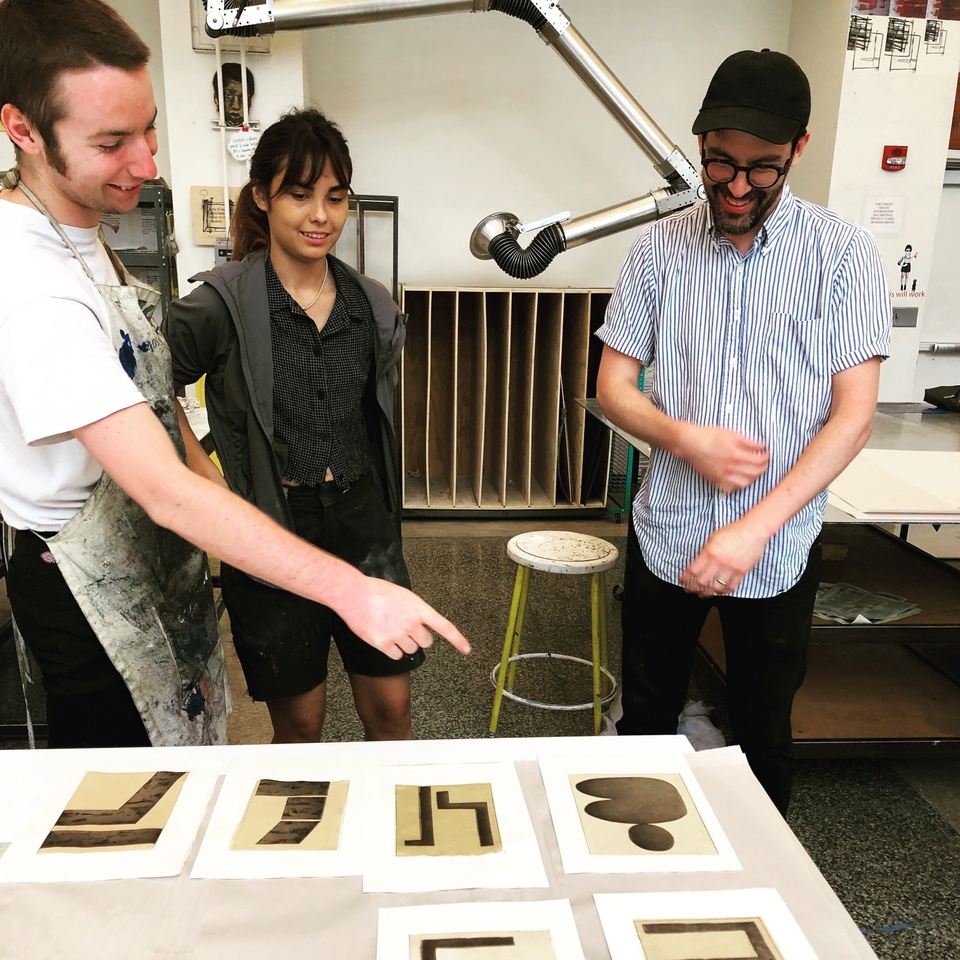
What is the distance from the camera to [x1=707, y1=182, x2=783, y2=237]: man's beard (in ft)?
4.28

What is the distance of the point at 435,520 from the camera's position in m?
4.11

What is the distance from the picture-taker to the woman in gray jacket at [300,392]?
4.70ft

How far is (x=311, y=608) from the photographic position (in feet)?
4.93

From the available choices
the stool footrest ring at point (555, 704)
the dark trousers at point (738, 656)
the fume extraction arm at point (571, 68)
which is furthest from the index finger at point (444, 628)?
the fume extraction arm at point (571, 68)

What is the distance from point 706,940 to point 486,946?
21cm

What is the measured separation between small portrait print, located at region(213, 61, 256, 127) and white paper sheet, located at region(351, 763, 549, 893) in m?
3.07

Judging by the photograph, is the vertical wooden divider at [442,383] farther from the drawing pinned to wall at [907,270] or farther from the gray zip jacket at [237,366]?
the gray zip jacket at [237,366]

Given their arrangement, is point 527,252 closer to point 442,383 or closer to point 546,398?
point 546,398

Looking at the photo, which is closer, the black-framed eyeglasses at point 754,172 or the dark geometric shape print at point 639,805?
the dark geometric shape print at point 639,805

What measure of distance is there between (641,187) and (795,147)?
308cm

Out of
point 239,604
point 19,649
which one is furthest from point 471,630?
point 19,649

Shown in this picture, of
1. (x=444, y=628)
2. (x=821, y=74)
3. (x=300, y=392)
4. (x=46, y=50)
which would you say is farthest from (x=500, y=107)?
(x=444, y=628)

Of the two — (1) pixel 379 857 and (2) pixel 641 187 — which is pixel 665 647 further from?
(2) pixel 641 187

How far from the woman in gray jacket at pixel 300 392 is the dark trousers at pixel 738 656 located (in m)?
0.45
